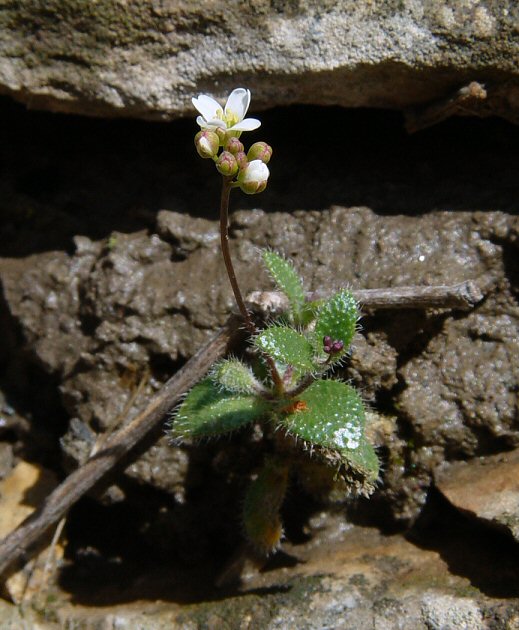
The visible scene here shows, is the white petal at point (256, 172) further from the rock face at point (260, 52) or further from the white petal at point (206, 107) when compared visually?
the rock face at point (260, 52)

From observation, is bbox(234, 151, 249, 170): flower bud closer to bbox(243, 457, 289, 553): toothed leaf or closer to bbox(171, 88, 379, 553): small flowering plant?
bbox(171, 88, 379, 553): small flowering plant

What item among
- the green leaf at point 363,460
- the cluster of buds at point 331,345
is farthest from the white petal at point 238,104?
the green leaf at point 363,460

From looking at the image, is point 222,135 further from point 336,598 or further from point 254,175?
point 336,598

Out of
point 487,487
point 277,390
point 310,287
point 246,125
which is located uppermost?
point 246,125

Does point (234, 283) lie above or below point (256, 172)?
below

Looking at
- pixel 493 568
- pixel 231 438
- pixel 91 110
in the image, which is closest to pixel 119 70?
pixel 91 110

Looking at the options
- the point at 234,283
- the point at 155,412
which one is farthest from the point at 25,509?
the point at 234,283
